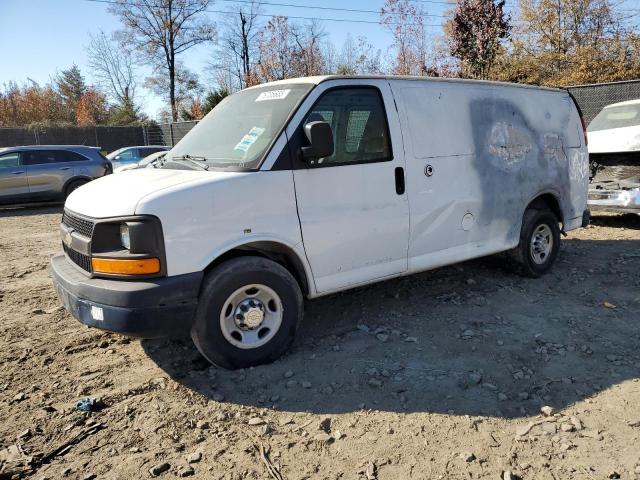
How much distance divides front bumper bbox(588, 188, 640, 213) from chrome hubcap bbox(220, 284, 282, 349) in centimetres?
615

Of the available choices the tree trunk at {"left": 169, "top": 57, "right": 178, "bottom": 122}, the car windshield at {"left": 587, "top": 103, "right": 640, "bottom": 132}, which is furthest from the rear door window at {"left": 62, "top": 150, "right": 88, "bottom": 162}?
the tree trunk at {"left": 169, "top": 57, "right": 178, "bottom": 122}

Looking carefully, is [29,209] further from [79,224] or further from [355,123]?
[355,123]

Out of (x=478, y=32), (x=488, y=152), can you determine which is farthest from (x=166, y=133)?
(x=488, y=152)

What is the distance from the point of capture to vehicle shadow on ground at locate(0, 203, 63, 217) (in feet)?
41.9

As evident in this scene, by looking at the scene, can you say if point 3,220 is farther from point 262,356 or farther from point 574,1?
point 574,1

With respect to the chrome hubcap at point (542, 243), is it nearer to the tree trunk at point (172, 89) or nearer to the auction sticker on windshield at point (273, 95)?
the auction sticker on windshield at point (273, 95)

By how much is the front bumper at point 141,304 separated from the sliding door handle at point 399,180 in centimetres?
181

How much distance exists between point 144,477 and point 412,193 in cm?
289

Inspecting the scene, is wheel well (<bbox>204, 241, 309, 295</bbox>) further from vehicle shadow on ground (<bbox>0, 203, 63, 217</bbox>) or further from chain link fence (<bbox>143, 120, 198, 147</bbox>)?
chain link fence (<bbox>143, 120, 198, 147</bbox>)

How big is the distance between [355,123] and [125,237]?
197 centimetres

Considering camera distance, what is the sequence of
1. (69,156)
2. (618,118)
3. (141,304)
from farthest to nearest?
(69,156) → (618,118) → (141,304)

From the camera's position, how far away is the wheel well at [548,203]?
5.64 metres

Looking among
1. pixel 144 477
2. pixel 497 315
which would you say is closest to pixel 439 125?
pixel 497 315

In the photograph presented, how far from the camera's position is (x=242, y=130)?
12.9ft
